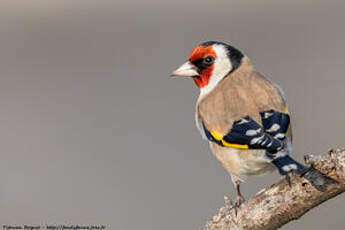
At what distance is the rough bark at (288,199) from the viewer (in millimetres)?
2502

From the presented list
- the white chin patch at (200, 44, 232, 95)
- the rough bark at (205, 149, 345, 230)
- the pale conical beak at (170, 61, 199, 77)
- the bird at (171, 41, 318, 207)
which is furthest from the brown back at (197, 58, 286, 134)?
the rough bark at (205, 149, 345, 230)

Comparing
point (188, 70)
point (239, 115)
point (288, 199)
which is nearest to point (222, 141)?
point (239, 115)

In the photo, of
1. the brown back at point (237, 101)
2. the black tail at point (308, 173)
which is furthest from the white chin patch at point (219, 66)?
the black tail at point (308, 173)

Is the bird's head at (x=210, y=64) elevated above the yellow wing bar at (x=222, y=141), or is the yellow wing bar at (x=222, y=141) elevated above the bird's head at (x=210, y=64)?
the bird's head at (x=210, y=64)

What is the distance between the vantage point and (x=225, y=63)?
3.88m

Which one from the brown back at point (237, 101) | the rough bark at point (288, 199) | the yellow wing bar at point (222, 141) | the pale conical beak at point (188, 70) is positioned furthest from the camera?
the pale conical beak at point (188, 70)

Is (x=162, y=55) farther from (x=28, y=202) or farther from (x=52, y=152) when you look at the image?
(x=28, y=202)

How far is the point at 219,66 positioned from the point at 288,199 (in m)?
1.35

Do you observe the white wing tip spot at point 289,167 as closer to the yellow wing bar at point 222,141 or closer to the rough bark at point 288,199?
the rough bark at point 288,199

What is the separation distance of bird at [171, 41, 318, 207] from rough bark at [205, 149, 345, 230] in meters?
0.07

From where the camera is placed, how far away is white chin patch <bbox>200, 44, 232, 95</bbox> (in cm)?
384

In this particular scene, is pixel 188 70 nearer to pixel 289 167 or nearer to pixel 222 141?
pixel 222 141

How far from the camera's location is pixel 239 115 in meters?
3.23

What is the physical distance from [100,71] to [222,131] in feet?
17.5
